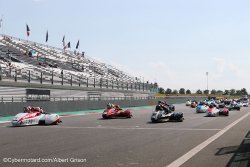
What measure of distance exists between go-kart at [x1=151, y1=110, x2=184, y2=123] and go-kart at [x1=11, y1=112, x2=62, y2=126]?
5.55 meters

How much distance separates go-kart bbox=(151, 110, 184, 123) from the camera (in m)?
22.8

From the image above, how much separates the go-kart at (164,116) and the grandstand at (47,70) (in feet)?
57.0

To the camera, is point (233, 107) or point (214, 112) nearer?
point (214, 112)

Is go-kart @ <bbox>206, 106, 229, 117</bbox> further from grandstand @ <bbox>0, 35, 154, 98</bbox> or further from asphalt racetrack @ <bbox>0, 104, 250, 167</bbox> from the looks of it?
grandstand @ <bbox>0, 35, 154, 98</bbox>

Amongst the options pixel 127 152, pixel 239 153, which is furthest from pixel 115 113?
pixel 239 153

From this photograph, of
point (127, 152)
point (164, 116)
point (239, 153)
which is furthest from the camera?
point (164, 116)

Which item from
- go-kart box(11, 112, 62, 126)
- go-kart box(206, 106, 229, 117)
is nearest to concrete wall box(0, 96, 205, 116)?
go-kart box(11, 112, 62, 126)

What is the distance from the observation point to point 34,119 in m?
21.0

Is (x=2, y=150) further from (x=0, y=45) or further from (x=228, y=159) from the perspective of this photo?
(x=0, y=45)

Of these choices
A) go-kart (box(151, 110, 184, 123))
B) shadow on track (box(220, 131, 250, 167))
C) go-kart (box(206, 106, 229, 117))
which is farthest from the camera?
go-kart (box(206, 106, 229, 117))

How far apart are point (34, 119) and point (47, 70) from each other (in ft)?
102

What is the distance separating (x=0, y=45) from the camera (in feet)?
193

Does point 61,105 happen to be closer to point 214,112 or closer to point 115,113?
point 115,113

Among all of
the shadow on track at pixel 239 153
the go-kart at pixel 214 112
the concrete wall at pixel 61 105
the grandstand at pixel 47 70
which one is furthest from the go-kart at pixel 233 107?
the shadow on track at pixel 239 153
